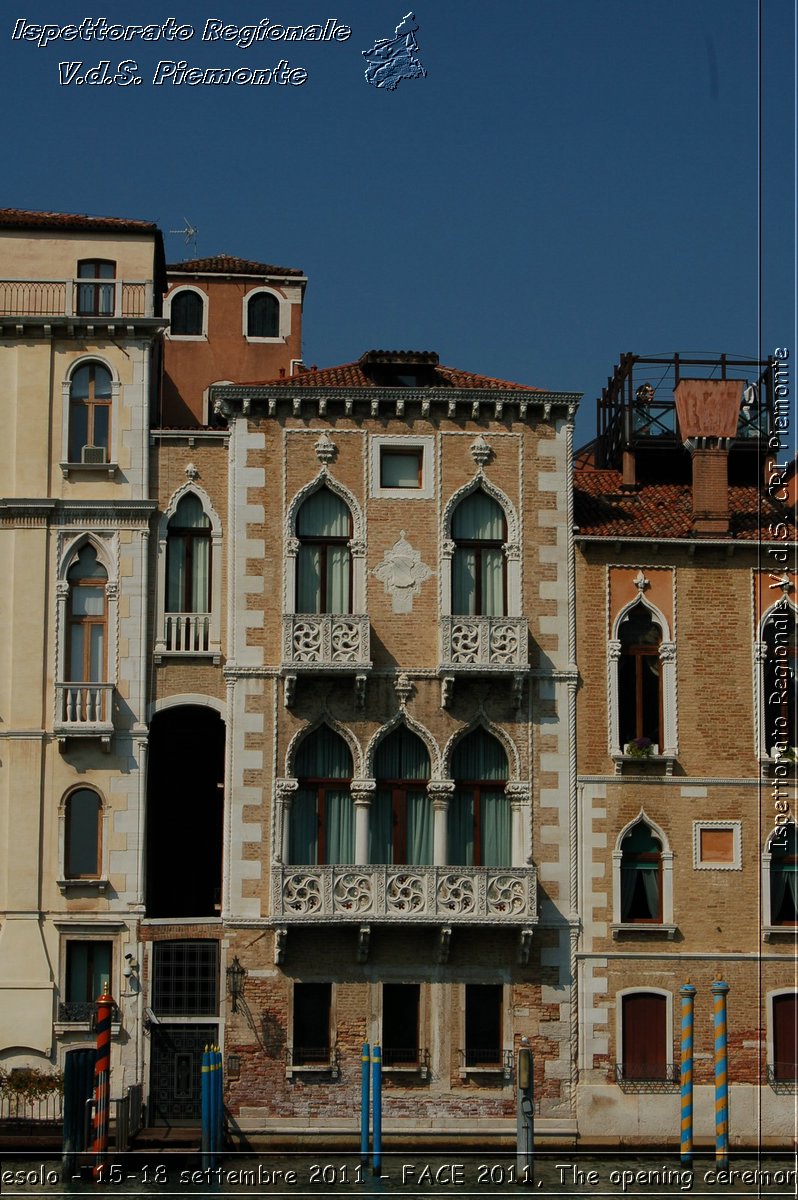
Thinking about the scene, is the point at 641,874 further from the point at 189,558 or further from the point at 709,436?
the point at 189,558

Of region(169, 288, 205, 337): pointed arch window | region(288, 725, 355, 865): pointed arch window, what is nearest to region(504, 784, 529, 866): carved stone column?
region(288, 725, 355, 865): pointed arch window

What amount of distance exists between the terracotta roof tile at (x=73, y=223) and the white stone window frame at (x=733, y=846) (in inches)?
565

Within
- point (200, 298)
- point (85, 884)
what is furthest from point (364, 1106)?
point (200, 298)

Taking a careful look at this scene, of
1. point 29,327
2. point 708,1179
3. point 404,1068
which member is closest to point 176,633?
point 29,327

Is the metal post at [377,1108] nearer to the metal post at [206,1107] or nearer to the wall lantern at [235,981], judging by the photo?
the metal post at [206,1107]

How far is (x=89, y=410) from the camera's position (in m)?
36.1

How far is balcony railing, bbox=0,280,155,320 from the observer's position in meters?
36.5

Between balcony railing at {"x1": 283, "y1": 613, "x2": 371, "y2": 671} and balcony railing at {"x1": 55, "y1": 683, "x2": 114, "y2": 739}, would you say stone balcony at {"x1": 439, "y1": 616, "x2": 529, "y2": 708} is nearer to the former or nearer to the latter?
balcony railing at {"x1": 283, "y1": 613, "x2": 371, "y2": 671}

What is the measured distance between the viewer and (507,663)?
3506cm

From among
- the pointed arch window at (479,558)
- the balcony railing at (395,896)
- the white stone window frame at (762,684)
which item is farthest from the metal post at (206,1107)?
the white stone window frame at (762,684)

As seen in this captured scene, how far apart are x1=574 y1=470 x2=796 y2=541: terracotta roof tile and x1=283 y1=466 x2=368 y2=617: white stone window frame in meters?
3.77

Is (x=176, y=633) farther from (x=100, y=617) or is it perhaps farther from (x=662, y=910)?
(x=662, y=910)

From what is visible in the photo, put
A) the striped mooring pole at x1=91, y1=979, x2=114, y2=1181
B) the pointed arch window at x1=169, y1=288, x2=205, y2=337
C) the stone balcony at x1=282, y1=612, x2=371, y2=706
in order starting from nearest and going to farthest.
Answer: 1. the striped mooring pole at x1=91, y1=979, x2=114, y2=1181
2. the stone balcony at x1=282, y1=612, x2=371, y2=706
3. the pointed arch window at x1=169, y1=288, x2=205, y2=337

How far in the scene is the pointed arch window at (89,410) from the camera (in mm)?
36000
